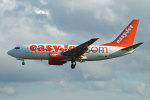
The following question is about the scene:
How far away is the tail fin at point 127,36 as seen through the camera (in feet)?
240

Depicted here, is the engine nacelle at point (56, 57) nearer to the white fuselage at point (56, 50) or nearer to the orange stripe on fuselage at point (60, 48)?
the white fuselage at point (56, 50)

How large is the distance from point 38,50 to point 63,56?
16.5 ft

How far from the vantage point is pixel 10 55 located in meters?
69.7

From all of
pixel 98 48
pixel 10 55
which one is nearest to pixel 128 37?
pixel 98 48

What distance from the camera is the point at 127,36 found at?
74.5 meters

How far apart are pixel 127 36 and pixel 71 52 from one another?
577 inches

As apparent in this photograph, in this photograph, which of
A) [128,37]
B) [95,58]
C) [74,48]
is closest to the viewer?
[74,48]

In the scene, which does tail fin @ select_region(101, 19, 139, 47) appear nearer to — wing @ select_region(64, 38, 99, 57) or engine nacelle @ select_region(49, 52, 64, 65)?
wing @ select_region(64, 38, 99, 57)

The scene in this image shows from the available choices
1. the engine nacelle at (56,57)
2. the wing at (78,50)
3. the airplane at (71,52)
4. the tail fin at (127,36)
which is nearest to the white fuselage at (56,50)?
the airplane at (71,52)

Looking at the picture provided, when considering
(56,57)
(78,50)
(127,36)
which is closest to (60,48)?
Answer: (56,57)

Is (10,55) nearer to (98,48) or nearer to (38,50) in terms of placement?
(38,50)


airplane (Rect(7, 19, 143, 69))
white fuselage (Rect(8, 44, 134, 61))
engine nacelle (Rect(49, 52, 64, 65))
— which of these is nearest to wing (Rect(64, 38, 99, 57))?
airplane (Rect(7, 19, 143, 69))

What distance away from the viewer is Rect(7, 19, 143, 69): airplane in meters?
67.0

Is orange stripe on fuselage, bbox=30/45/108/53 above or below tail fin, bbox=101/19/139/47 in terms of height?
below
